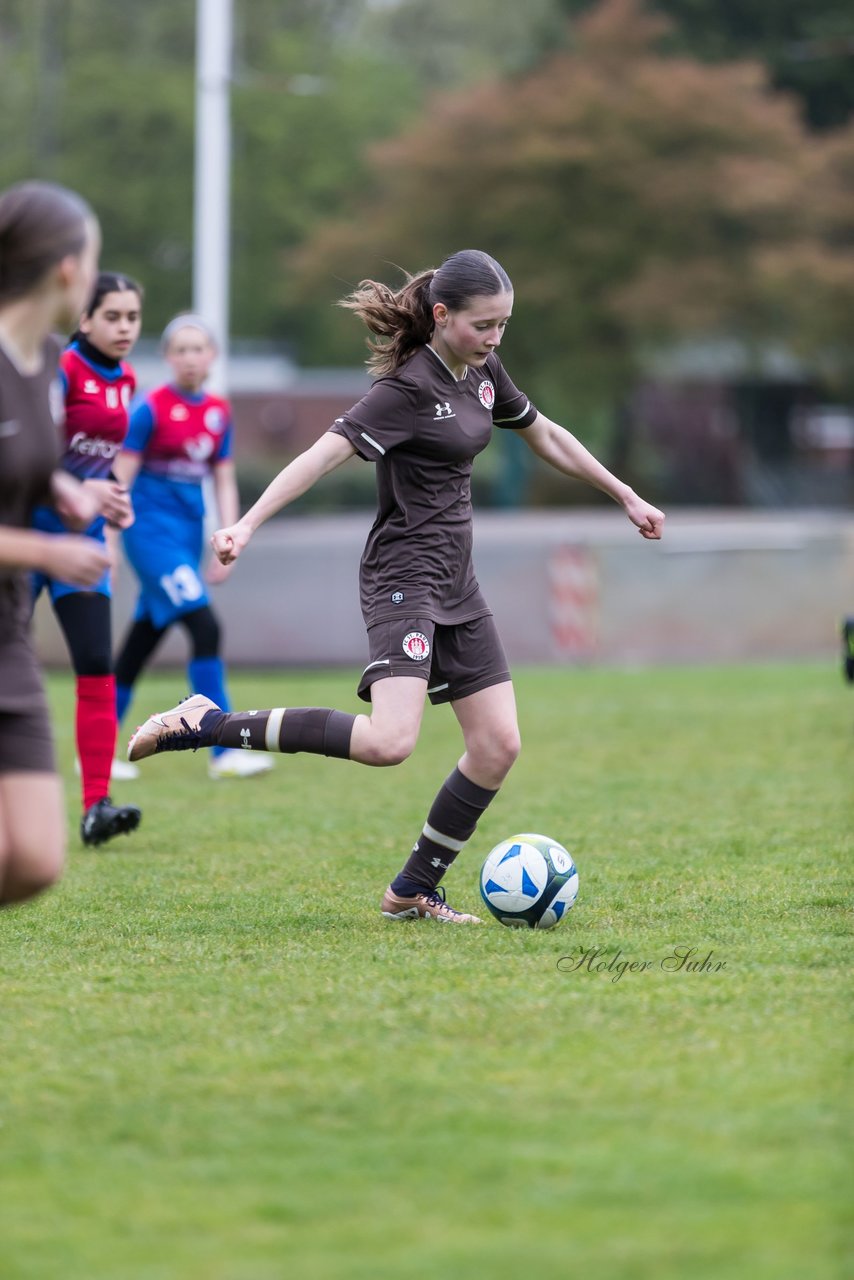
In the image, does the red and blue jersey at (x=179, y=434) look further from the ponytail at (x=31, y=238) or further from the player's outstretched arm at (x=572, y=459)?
the ponytail at (x=31, y=238)


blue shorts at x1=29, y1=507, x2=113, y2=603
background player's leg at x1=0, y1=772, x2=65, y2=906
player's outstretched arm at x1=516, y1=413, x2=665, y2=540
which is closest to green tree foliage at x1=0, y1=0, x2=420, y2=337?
blue shorts at x1=29, y1=507, x2=113, y2=603

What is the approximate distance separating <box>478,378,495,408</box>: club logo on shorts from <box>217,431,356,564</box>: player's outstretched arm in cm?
48

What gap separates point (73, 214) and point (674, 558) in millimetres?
13490

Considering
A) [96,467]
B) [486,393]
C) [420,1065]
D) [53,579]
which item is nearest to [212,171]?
[96,467]

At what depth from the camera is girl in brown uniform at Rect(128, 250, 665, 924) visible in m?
5.54

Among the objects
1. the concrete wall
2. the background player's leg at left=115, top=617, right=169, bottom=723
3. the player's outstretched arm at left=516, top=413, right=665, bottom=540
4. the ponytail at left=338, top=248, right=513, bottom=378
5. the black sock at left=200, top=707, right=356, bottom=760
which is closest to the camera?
the ponytail at left=338, top=248, right=513, bottom=378

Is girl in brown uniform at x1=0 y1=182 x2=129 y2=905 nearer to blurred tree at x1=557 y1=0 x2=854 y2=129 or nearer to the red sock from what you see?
the red sock

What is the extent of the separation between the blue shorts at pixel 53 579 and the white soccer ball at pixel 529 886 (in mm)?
2048

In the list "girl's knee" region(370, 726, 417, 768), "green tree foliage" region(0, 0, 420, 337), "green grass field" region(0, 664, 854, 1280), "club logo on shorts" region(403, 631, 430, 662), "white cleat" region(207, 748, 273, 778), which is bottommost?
"white cleat" region(207, 748, 273, 778)

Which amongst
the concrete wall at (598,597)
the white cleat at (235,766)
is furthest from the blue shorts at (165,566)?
the concrete wall at (598,597)

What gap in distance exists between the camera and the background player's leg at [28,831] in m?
4.09

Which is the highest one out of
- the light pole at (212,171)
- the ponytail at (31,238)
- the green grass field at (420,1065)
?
the light pole at (212,171)

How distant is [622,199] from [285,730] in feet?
93.7

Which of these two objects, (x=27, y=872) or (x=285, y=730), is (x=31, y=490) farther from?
(x=285, y=730)
